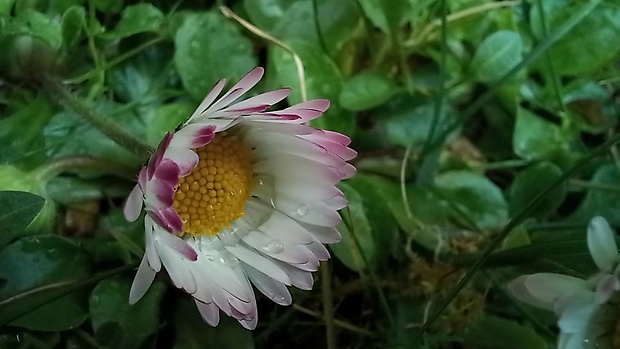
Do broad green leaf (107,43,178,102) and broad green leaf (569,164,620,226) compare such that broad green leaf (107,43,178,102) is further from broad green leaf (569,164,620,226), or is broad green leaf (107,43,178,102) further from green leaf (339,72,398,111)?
broad green leaf (569,164,620,226)

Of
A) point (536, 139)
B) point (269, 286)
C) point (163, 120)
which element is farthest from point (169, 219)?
point (536, 139)

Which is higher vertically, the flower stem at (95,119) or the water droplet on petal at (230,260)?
the flower stem at (95,119)

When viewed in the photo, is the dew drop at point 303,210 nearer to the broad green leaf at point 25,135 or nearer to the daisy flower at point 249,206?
the daisy flower at point 249,206

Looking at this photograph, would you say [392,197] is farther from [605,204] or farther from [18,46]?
[18,46]

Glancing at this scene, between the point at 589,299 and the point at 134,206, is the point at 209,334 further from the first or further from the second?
the point at 589,299

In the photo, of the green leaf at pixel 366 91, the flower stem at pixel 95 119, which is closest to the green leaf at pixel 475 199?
the green leaf at pixel 366 91

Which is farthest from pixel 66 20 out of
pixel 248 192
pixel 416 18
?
pixel 416 18
